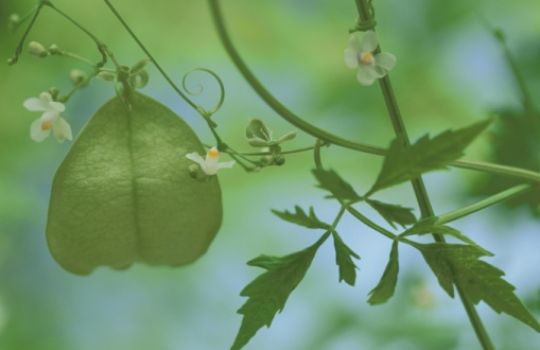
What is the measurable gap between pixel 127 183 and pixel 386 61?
0.24m

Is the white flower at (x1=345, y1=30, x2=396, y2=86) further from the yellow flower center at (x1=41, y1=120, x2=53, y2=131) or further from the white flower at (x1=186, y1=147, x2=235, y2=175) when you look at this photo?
the yellow flower center at (x1=41, y1=120, x2=53, y2=131)

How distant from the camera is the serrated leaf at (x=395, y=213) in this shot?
0.55 m

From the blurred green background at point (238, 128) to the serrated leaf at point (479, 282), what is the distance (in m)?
A: 0.89

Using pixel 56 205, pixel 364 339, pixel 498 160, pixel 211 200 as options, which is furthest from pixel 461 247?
pixel 364 339

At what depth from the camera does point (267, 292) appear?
0.56 meters

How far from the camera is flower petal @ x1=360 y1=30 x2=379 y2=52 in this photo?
566 mm

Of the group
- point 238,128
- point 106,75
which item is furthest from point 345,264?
point 238,128

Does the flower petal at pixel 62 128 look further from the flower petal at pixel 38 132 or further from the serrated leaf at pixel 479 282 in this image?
the serrated leaf at pixel 479 282

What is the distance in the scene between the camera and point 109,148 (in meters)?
0.63

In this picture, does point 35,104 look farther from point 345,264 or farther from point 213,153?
point 345,264

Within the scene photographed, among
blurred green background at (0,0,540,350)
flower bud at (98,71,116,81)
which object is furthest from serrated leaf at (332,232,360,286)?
blurred green background at (0,0,540,350)

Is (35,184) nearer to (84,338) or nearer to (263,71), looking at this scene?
(84,338)

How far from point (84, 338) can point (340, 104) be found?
2.37 feet

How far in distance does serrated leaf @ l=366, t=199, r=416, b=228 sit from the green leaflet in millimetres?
146
